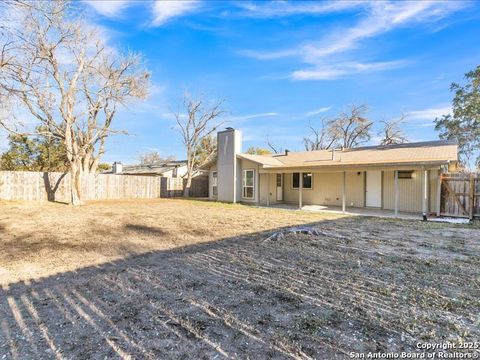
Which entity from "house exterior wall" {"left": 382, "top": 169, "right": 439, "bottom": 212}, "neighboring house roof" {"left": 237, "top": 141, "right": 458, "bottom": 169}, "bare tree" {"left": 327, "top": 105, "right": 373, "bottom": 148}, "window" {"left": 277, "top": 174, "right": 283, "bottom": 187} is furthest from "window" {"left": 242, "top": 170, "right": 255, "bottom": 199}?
"bare tree" {"left": 327, "top": 105, "right": 373, "bottom": 148}

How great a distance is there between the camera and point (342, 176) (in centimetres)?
1408

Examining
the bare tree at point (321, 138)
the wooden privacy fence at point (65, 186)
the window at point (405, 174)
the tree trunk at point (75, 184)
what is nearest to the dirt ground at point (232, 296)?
the window at point (405, 174)

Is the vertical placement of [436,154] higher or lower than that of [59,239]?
higher

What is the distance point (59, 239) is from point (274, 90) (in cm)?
1875

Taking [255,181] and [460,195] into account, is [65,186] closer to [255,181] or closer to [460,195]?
[255,181]

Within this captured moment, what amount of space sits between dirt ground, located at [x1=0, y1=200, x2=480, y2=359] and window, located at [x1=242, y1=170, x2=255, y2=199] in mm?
9612

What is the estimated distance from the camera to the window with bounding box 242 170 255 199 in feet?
52.7

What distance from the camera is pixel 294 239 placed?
632 cm

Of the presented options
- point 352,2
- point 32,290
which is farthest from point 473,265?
point 352,2

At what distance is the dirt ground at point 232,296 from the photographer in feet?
7.61

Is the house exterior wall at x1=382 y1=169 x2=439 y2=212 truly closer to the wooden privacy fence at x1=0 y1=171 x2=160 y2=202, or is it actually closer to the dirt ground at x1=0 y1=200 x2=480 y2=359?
the dirt ground at x1=0 y1=200 x2=480 y2=359

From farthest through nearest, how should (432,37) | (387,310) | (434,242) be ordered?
1. (432,37)
2. (434,242)
3. (387,310)

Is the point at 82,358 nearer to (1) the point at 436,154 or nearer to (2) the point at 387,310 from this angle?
(2) the point at 387,310

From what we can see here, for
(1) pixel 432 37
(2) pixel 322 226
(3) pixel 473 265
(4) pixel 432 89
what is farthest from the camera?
(4) pixel 432 89
